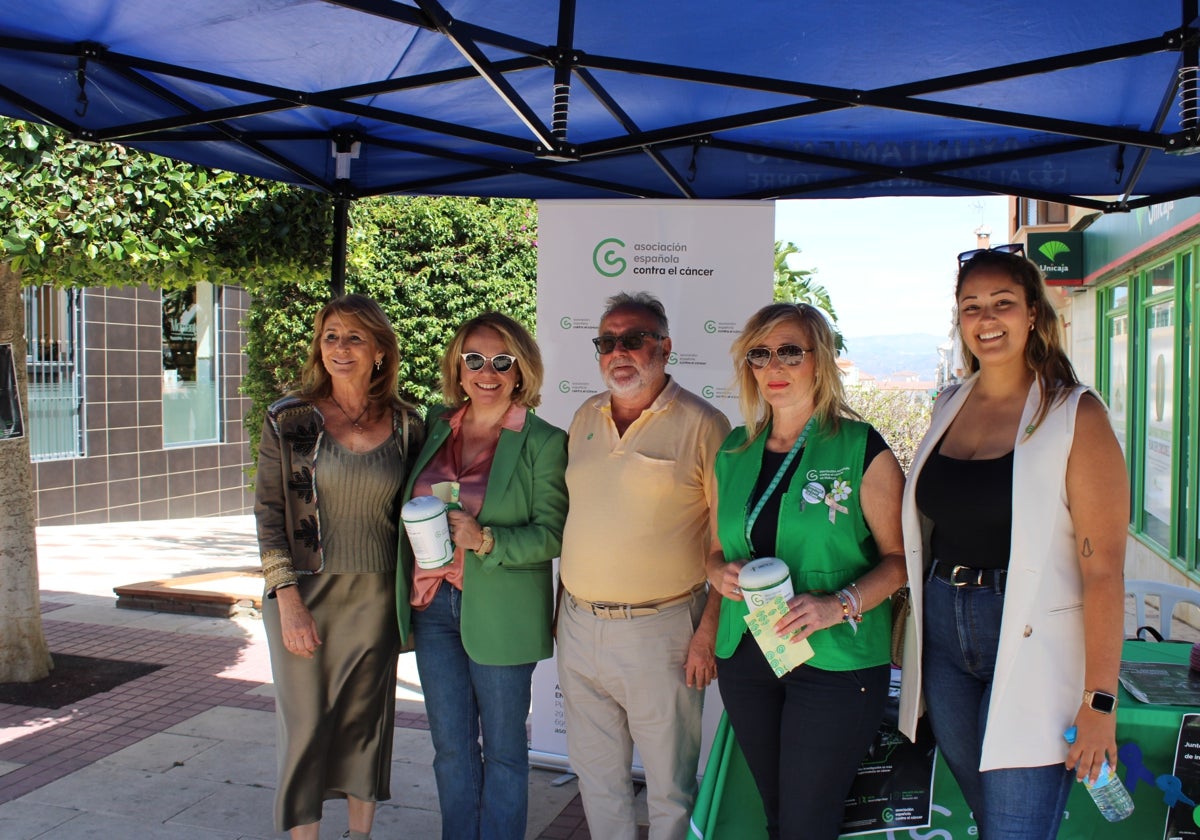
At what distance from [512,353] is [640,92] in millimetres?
1254

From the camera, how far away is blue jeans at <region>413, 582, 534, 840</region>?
305cm

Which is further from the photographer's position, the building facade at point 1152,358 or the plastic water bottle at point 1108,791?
the building facade at point 1152,358

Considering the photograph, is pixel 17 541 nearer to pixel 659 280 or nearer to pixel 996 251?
pixel 659 280

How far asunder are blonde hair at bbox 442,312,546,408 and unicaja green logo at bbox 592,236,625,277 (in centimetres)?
112

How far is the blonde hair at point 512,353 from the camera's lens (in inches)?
122

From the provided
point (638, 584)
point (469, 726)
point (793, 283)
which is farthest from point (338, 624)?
point (793, 283)

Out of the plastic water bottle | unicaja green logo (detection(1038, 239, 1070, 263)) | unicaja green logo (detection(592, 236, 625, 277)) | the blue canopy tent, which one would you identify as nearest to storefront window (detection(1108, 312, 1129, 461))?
unicaja green logo (detection(1038, 239, 1070, 263))

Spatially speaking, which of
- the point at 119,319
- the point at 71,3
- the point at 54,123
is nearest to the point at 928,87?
the point at 71,3

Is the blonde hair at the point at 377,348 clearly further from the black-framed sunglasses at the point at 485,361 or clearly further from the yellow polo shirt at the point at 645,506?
the yellow polo shirt at the point at 645,506

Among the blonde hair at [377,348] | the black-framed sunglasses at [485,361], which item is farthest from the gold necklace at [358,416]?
the black-framed sunglasses at [485,361]

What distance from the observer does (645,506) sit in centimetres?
283

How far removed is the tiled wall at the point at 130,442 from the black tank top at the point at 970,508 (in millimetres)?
12652

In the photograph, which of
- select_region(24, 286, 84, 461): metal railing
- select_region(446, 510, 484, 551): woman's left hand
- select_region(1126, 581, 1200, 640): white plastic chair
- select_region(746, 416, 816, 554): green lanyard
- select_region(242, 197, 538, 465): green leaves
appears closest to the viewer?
select_region(746, 416, 816, 554): green lanyard

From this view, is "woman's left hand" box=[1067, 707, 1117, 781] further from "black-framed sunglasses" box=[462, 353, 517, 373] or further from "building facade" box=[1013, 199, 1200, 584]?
"building facade" box=[1013, 199, 1200, 584]
